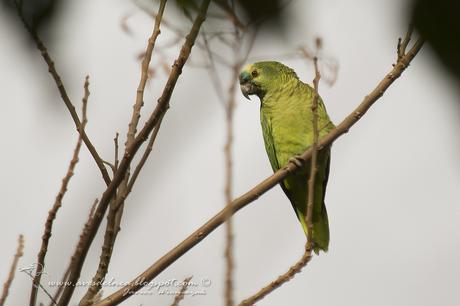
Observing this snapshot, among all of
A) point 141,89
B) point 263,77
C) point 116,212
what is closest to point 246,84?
point 263,77

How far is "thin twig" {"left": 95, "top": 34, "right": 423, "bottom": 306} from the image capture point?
213 cm

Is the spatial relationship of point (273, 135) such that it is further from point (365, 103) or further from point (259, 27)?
point (259, 27)

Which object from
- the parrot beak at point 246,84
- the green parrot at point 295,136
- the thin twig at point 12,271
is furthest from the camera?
the parrot beak at point 246,84

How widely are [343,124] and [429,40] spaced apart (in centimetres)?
227

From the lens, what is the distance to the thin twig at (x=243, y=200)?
2.13 metres

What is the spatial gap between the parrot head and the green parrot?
0.05 ft

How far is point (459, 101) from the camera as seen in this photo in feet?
1.70

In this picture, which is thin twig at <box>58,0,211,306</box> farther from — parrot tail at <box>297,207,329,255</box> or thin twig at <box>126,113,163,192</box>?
parrot tail at <box>297,207,329,255</box>

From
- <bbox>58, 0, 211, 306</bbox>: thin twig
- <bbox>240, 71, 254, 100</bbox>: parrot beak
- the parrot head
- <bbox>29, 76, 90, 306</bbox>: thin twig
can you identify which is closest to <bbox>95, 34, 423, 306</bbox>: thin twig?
<bbox>58, 0, 211, 306</bbox>: thin twig

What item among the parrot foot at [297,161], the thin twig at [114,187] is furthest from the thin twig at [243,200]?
the parrot foot at [297,161]

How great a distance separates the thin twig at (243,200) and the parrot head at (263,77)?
1.72 m

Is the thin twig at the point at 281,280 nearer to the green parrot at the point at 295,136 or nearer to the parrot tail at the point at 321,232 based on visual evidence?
the green parrot at the point at 295,136

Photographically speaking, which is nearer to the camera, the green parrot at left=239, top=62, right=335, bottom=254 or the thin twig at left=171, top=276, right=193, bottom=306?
the thin twig at left=171, top=276, right=193, bottom=306

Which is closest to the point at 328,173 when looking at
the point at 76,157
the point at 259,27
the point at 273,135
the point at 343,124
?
the point at 273,135
